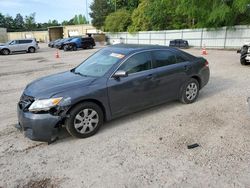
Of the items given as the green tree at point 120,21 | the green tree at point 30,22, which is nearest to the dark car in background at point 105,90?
the green tree at point 120,21

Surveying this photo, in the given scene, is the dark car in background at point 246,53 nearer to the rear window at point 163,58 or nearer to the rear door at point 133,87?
the rear window at point 163,58

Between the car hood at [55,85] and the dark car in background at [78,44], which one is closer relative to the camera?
the car hood at [55,85]

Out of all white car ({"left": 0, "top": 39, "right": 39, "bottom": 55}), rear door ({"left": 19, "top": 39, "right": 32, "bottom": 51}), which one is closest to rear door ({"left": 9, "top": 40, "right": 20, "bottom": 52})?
white car ({"left": 0, "top": 39, "right": 39, "bottom": 55})

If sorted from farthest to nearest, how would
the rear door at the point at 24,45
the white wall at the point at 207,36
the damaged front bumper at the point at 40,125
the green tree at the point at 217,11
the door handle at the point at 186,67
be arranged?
1. the rear door at the point at 24,45
2. the white wall at the point at 207,36
3. the green tree at the point at 217,11
4. the door handle at the point at 186,67
5. the damaged front bumper at the point at 40,125

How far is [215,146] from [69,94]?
2.55 m

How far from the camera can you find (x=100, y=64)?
Answer: 4770 millimetres

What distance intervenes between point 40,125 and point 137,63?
7.24 ft

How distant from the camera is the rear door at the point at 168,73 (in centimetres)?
491

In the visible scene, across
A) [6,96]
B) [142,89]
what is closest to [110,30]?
[6,96]

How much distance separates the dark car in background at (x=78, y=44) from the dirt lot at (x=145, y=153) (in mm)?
21861

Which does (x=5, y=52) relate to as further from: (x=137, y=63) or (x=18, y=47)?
(x=137, y=63)

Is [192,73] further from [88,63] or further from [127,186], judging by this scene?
[127,186]

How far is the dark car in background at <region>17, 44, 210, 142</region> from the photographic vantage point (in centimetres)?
376

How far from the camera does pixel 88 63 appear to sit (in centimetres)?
511
